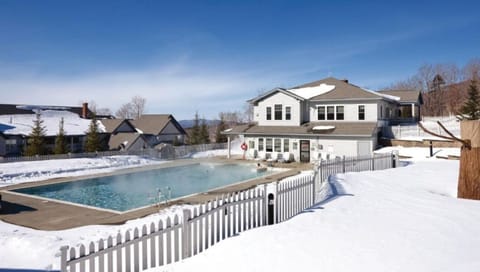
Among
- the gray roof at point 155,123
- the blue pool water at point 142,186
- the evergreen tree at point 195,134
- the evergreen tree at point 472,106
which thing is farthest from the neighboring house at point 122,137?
the evergreen tree at point 472,106

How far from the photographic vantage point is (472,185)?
9.13 m

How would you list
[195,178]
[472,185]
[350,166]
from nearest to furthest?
1. [472,185]
2. [350,166]
3. [195,178]

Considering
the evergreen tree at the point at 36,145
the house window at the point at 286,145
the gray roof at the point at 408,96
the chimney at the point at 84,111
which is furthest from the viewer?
the chimney at the point at 84,111

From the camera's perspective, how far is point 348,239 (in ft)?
17.9

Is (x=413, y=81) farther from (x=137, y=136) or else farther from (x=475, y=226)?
(x=475, y=226)

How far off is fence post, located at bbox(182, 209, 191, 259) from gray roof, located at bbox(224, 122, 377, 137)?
21.8m

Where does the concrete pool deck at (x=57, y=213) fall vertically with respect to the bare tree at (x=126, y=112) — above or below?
below

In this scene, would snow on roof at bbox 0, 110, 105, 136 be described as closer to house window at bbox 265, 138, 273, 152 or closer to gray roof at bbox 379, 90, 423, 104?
house window at bbox 265, 138, 273, 152

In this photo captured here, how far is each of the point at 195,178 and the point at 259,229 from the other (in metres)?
16.4

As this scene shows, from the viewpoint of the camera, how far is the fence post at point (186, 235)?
5043mm

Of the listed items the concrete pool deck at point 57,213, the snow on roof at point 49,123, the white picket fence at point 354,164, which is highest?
the snow on roof at point 49,123

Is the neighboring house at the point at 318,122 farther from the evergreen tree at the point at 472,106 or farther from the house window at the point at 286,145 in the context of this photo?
the evergreen tree at the point at 472,106

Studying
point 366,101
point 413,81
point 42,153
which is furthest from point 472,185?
point 413,81

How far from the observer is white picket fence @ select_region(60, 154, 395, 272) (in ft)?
12.9
